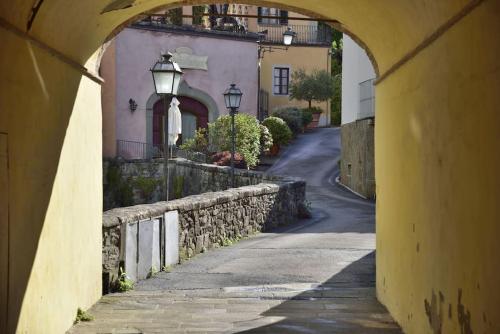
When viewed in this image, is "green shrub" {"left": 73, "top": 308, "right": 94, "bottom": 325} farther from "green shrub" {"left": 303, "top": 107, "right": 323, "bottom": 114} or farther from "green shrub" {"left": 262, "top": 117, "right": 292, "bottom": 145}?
"green shrub" {"left": 303, "top": 107, "right": 323, "bottom": 114}

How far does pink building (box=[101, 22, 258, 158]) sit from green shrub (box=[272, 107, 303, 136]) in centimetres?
337

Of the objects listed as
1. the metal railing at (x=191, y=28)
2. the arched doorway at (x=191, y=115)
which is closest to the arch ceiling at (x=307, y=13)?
the metal railing at (x=191, y=28)

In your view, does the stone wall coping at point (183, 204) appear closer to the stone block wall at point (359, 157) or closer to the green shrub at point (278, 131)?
the stone block wall at point (359, 157)

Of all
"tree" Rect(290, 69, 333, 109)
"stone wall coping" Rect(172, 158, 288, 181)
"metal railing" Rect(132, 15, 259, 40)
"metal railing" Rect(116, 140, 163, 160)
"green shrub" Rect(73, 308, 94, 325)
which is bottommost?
"green shrub" Rect(73, 308, 94, 325)

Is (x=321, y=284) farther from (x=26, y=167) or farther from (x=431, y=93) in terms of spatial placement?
(x=26, y=167)

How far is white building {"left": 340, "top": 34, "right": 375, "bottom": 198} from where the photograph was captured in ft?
73.5

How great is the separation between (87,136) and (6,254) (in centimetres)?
290

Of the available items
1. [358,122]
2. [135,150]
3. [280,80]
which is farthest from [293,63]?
[358,122]

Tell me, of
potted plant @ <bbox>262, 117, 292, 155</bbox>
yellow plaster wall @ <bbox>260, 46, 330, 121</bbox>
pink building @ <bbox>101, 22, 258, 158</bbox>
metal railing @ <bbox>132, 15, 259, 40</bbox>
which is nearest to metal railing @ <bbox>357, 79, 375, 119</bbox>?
potted plant @ <bbox>262, 117, 292, 155</bbox>

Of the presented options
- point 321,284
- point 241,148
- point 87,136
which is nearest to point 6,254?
point 87,136

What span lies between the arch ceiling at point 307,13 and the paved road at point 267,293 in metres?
2.53

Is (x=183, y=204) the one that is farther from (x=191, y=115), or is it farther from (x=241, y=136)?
(x=191, y=115)

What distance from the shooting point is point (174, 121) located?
22500mm

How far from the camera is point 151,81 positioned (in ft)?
100
